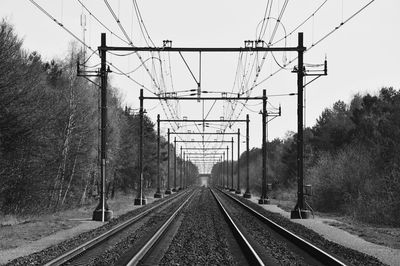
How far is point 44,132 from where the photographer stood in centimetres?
3412

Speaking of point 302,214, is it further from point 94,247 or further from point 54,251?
point 54,251

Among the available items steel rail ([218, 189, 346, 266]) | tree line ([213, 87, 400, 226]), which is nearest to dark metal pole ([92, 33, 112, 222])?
steel rail ([218, 189, 346, 266])

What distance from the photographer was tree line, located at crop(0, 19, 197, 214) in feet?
99.6

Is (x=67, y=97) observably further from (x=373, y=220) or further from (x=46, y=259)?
(x=46, y=259)

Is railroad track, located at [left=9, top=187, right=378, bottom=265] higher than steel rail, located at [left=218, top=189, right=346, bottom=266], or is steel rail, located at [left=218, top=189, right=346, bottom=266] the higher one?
steel rail, located at [left=218, top=189, right=346, bottom=266]

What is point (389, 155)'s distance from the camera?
38.1 metres

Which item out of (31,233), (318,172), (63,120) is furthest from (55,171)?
(31,233)

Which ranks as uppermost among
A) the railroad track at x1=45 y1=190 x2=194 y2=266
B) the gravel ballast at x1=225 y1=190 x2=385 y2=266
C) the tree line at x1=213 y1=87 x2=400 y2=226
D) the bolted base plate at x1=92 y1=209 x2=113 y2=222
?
the tree line at x1=213 y1=87 x2=400 y2=226

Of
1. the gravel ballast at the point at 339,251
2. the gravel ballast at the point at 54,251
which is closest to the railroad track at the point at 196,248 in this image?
the gravel ballast at the point at 54,251

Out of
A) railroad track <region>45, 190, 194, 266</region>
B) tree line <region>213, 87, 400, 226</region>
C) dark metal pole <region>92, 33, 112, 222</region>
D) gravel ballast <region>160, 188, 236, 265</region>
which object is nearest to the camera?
railroad track <region>45, 190, 194, 266</region>

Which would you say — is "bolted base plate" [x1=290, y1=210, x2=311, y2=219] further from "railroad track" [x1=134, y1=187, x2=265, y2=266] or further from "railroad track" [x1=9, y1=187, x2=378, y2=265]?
"railroad track" [x1=134, y1=187, x2=265, y2=266]

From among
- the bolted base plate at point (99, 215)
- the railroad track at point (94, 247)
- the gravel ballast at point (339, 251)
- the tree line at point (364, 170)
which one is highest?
the tree line at point (364, 170)

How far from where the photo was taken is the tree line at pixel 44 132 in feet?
99.6

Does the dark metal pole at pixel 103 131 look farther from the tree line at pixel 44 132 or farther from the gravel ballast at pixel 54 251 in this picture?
the tree line at pixel 44 132
